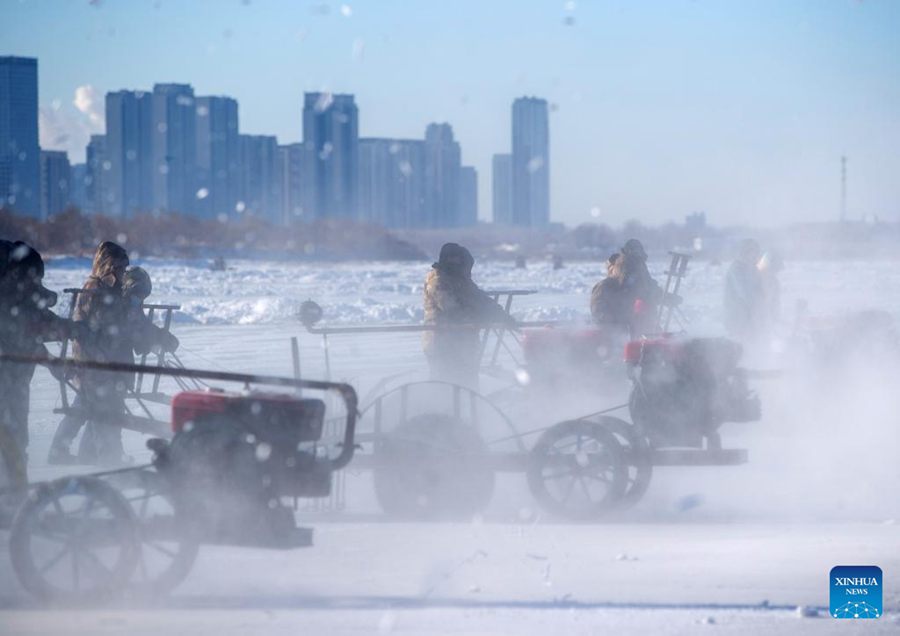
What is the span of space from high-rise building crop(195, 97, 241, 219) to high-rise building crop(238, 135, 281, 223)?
27 centimetres

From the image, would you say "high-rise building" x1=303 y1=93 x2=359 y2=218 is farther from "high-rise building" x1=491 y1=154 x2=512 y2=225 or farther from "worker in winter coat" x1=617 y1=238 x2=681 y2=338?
"worker in winter coat" x1=617 y1=238 x2=681 y2=338

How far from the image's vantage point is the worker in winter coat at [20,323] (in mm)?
6074

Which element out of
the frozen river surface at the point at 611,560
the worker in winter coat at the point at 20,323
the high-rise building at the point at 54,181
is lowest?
the frozen river surface at the point at 611,560

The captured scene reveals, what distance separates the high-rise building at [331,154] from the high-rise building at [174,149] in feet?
11.5

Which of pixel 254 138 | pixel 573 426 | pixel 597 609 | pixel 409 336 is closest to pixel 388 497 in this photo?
pixel 573 426

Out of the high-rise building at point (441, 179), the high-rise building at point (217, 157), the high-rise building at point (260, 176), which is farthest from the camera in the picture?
the high-rise building at point (217, 157)

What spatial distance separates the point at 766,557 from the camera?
5.53 m

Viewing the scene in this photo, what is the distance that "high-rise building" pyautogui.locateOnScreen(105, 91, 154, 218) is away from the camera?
24.7m

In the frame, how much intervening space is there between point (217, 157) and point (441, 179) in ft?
34.0

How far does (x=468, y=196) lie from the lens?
44.5 feet

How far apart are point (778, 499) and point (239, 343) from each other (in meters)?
11.0

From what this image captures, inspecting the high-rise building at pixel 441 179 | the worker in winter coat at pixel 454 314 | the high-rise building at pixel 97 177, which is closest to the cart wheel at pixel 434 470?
the worker in winter coat at pixel 454 314

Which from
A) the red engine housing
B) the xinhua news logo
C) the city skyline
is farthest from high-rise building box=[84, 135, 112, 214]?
the xinhua news logo

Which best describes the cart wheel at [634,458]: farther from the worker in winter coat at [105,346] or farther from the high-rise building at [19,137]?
the high-rise building at [19,137]
